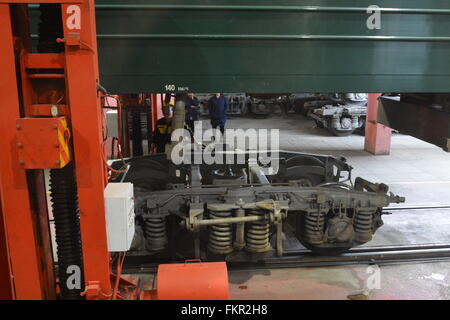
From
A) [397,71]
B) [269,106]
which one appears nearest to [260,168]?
[397,71]

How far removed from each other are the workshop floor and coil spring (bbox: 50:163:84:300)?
1.75m

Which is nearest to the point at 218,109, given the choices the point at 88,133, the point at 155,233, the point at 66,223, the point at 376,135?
the point at 376,135

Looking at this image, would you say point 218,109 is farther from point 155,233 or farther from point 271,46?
point 271,46

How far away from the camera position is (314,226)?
4.64 meters

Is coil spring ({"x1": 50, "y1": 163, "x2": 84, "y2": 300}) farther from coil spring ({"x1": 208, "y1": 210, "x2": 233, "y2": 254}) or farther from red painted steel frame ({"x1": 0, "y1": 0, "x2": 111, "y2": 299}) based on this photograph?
coil spring ({"x1": 208, "y1": 210, "x2": 233, "y2": 254})

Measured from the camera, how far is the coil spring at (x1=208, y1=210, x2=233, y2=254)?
4.29m

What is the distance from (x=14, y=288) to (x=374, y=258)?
3.81 metres

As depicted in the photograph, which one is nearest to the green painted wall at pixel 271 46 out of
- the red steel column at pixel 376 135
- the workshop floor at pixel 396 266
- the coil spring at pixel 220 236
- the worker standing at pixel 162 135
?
the coil spring at pixel 220 236

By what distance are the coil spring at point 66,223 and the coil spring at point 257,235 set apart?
5.82 ft

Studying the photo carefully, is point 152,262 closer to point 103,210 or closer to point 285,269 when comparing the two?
point 285,269

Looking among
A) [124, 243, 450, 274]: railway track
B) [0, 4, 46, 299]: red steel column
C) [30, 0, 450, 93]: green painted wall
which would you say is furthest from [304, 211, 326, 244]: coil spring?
[0, 4, 46, 299]: red steel column

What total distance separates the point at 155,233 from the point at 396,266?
2.72 metres

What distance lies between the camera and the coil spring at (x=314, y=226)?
181 inches

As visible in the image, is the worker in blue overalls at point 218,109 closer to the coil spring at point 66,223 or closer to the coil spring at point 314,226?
the coil spring at point 314,226
